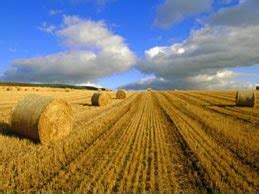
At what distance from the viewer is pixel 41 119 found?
12.4m

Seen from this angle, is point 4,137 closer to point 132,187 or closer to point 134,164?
point 134,164

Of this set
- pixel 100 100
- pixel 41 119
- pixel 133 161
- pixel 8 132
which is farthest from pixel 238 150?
pixel 100 100

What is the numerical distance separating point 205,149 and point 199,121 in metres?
7.15

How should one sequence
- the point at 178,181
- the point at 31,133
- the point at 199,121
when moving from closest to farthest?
the point at 178,181
the point at 31,133
the point at 199,121

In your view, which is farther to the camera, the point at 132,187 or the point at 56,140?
the point at 56,140

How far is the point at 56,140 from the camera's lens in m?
12.5

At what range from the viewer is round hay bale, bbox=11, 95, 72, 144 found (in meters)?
12.2

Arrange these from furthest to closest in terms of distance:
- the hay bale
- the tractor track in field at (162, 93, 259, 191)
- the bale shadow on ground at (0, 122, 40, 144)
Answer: the hay bale → the bale shadow on ground at (0, 122, 40, 144) → the tractor track in field at (162, 93, 259, 191)

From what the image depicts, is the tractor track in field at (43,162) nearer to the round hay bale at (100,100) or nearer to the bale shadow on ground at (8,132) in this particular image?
the bale shadow on ground at (8,132)

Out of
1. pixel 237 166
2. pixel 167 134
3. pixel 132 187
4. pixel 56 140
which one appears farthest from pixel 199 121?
pixel 132 187

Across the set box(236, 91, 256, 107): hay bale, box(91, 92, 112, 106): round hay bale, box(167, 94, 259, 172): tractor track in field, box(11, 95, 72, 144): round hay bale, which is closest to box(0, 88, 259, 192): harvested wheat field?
box(167, 94, 259, 172): tractor track in field

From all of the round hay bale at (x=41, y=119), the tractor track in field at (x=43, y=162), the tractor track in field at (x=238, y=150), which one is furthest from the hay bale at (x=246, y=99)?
the round hay bale at (x=41, y=119)

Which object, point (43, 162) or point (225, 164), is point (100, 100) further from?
point (225, 164)

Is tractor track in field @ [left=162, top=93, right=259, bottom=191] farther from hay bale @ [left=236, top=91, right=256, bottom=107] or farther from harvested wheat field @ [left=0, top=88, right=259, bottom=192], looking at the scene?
hay bale @ [left=236, top=91, right=256, bottom=107]
